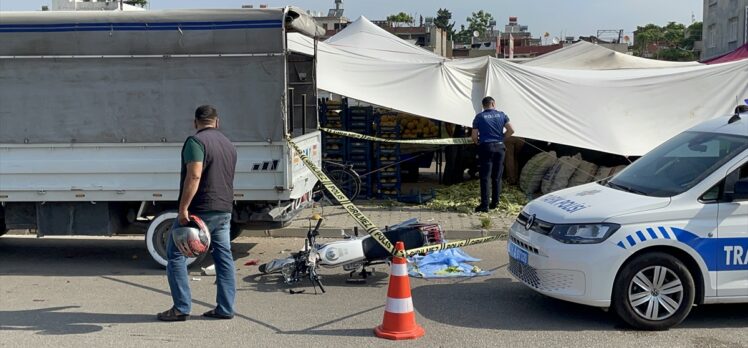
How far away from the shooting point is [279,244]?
396 inches

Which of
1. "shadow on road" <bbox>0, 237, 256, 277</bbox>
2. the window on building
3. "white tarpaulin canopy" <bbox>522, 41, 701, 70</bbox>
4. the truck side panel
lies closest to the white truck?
the truck side panel

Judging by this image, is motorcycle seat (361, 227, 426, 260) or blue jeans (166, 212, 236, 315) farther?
motorcycle seat (361, 227, 426, 260)

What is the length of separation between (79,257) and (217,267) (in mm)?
3454

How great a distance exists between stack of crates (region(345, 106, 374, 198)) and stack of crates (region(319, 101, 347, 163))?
108mm

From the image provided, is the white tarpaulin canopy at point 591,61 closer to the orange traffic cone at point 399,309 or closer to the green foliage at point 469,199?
the green foliage at point 469,199

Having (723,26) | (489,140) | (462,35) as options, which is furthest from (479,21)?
(489,140)

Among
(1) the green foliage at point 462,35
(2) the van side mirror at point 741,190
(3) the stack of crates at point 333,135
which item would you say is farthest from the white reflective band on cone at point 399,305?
(1) the green foliage at point 462,35

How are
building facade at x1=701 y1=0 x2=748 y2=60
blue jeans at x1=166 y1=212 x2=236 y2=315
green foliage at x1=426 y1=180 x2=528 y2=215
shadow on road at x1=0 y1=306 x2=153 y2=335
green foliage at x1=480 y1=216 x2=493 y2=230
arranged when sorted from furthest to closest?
building facade at x1=701 y1=0 x2=748 y2=60 → green foliage at x1=426 y1=180 x2=528 y2=215 → green foliage at x1=480 y1=216 x2=493 y2=230 → blue jeans at x1=166 y1=212 x2=236 y2=315 → shadow on road at x1=0 y1=306 x2=153 y2=335

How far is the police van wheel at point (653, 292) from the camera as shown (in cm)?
594

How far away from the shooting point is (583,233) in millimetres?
6035

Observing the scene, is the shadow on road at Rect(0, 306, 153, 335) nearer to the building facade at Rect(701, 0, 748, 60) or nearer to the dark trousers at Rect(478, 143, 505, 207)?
the dark trousers at Rect(478, 143, 505, 207)

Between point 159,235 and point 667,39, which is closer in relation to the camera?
point 159,235

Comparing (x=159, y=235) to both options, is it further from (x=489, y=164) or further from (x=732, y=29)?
(x=732, y=29)

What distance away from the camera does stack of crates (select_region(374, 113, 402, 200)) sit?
13422mm
